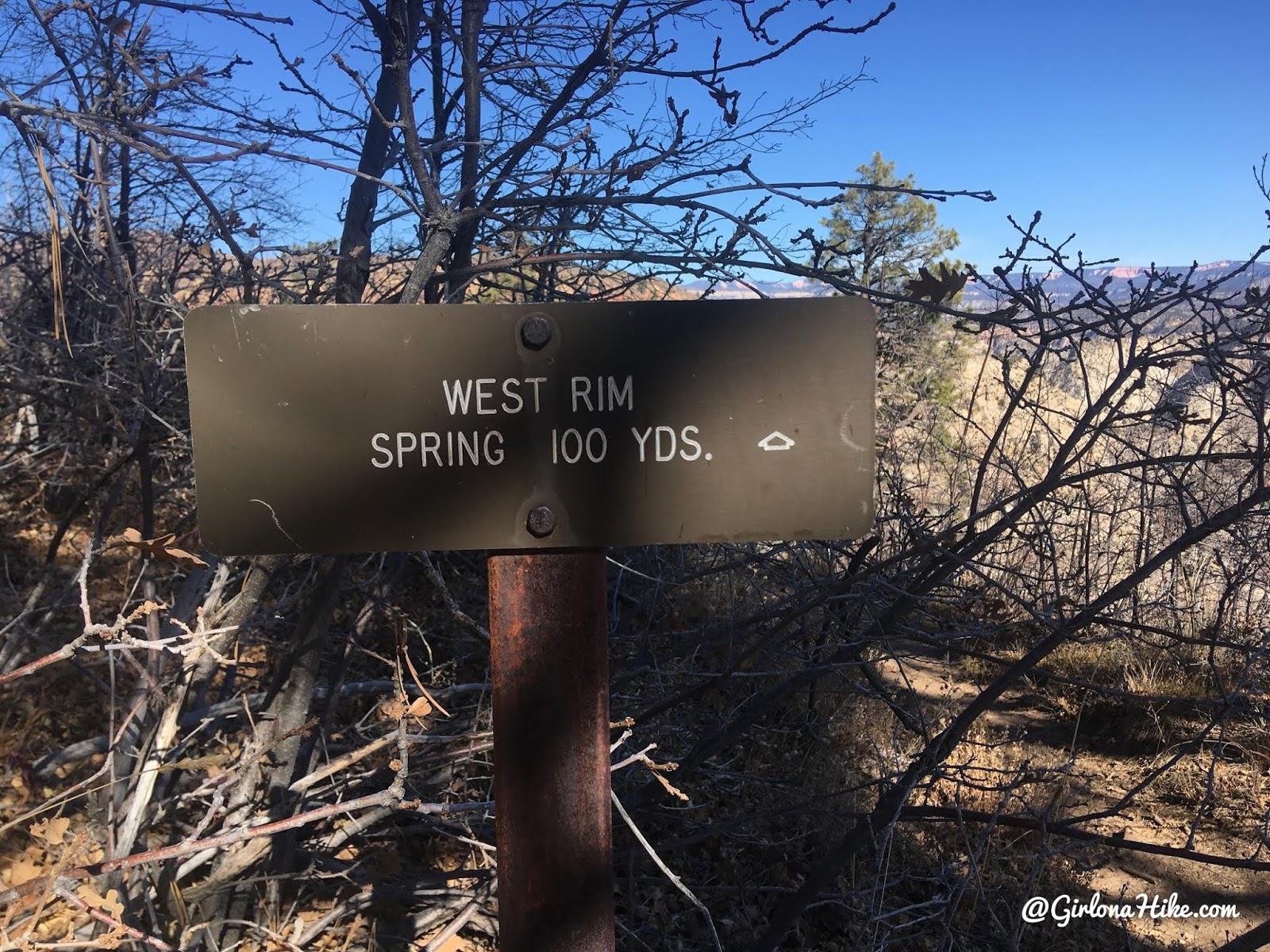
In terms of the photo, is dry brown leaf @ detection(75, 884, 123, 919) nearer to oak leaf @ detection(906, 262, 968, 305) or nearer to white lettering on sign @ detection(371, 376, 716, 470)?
white lettering on sign @ detection(371, 376, 716, 470)

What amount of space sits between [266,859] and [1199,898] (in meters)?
4.14

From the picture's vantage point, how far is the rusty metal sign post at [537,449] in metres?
1.14

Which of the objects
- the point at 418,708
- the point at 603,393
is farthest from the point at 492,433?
the point at 418,708

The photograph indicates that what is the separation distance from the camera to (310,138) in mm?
2449

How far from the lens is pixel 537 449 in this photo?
1.14m

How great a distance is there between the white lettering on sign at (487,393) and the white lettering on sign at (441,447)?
38 millimetres

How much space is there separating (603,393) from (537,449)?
0.40 feet

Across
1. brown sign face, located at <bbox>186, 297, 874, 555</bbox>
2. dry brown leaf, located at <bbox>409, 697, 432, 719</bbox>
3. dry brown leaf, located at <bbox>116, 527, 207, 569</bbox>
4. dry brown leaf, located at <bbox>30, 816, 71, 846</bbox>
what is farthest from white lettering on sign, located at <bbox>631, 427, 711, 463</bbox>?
dry brown leaf, located at <bbox>30, 816, 71, 846</bbox>

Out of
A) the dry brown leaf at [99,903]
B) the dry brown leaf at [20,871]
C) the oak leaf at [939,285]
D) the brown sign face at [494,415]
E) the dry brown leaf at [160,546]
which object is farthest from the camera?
the dry brown leaf at [20,871]

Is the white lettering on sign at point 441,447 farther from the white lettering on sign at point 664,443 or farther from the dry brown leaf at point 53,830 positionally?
the dry brown leaf at point 53,830

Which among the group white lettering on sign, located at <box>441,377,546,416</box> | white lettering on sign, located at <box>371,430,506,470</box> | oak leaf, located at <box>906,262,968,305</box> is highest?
oak leaf, located at <box>906,262,968,305</box>

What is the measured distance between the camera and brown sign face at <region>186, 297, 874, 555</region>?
44.7 inches

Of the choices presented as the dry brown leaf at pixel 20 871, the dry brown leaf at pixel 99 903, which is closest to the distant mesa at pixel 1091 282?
the dry brown leaf at pixel 99 903

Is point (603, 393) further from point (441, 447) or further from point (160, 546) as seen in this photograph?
point (160, 546)
